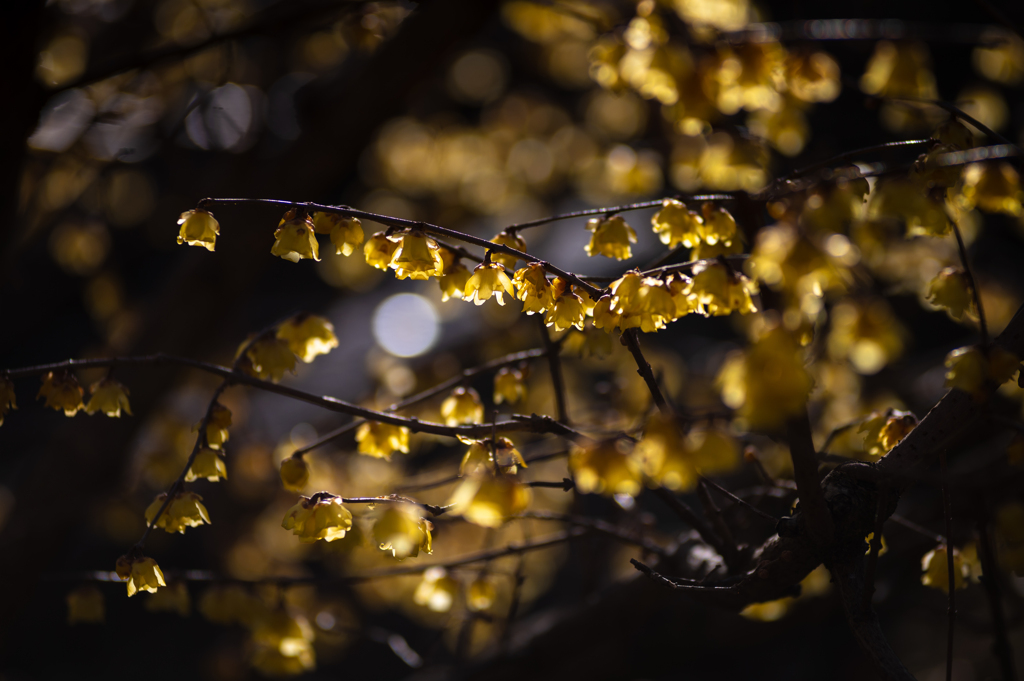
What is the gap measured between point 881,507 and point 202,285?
85.9 inches

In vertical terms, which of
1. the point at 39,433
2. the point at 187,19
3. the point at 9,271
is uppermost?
the point at 187,19

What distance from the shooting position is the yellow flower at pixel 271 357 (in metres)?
1.17

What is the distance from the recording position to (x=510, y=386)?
1.29 meters

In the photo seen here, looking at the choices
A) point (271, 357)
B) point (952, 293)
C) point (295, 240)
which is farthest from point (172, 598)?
point (952, 293)

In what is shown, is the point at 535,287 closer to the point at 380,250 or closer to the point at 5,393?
the point at 380,250

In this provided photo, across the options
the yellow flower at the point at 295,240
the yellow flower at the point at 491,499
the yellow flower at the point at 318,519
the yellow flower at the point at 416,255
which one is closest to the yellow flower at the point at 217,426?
the yellow flower at the point at 318,519

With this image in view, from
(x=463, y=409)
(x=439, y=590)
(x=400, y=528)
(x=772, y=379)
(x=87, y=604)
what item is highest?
(x=772, y=379)

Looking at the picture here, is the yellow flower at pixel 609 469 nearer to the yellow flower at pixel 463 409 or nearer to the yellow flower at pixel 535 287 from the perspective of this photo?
the yellow flower at pixel 535 287

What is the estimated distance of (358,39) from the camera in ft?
6.42

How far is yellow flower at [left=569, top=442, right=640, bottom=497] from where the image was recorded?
2.34 feet

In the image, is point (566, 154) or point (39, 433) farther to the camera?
point (566, 154)

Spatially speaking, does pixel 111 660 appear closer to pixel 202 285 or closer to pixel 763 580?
pixel 202 285

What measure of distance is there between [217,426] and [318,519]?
0.30 metres

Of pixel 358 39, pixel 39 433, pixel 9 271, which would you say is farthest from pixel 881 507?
pixel 39 433
